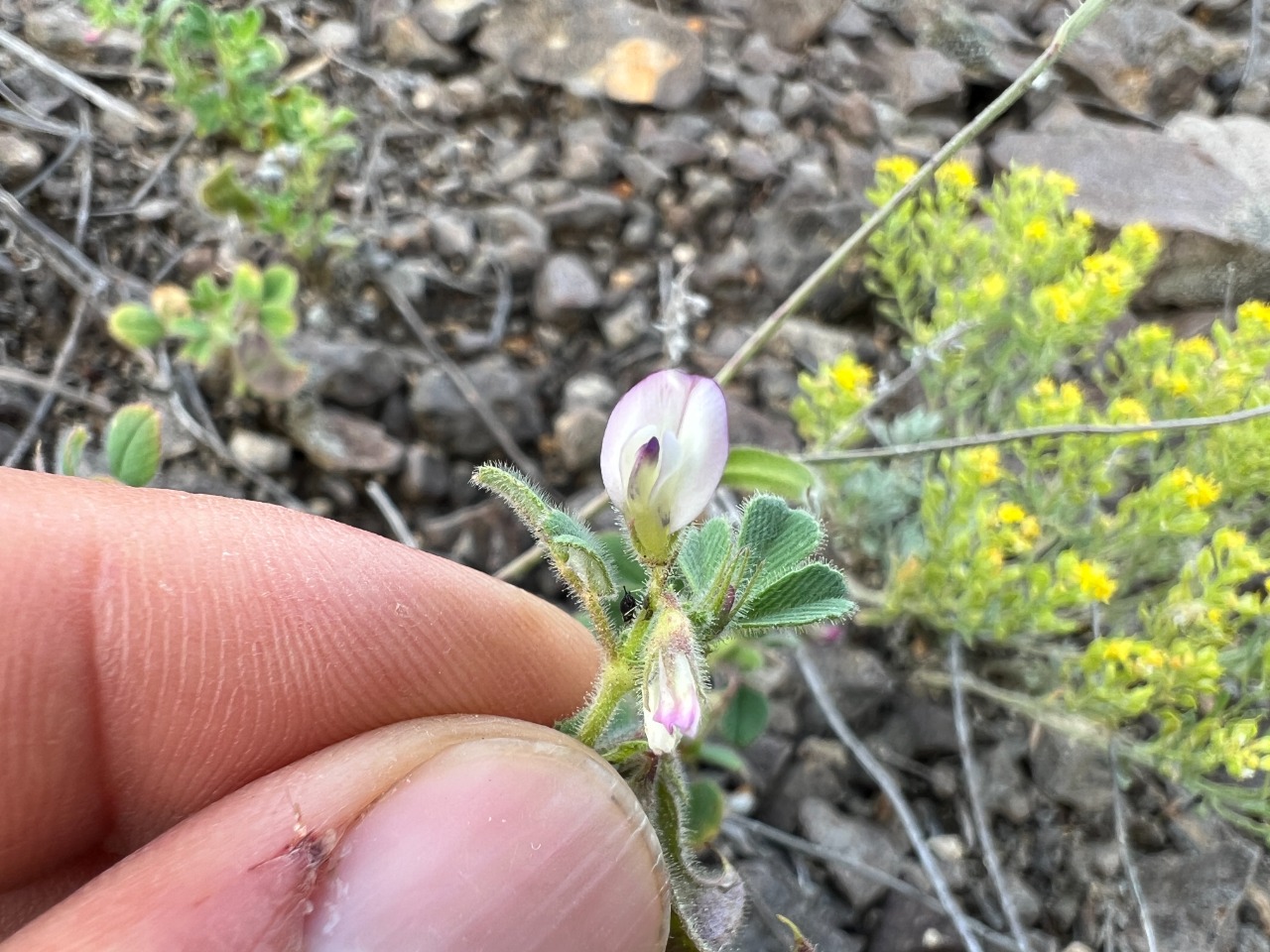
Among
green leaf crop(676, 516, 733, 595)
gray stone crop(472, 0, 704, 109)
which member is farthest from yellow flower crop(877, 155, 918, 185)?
green leaf crop(676, 516, 733, 595)

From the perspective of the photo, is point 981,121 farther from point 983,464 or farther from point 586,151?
point 586,151

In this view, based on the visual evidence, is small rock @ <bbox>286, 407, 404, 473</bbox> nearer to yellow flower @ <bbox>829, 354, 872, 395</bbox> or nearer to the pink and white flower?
yellow flower @ <bbox>829, 354, 872, 395</bbox>

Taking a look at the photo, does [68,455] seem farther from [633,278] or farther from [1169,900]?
[1169,900]

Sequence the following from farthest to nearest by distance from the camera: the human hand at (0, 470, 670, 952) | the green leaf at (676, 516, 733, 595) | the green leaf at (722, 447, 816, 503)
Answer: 1. the green leaf at (722, 447, 816, 503)
2. the green leaf at (676, 516, 733, 595)
3. the human hand at (0, 470, 670, 952)

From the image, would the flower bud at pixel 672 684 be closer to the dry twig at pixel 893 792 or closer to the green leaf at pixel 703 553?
the green leaf at pixel 703 553

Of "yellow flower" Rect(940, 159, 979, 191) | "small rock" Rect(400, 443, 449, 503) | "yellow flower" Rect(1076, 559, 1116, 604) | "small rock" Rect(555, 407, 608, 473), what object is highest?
"yellow flower" Rect(940, 159, 979, 191)

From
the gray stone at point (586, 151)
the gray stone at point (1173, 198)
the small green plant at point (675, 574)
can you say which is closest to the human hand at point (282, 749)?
the small green plant at point (675, 574)
